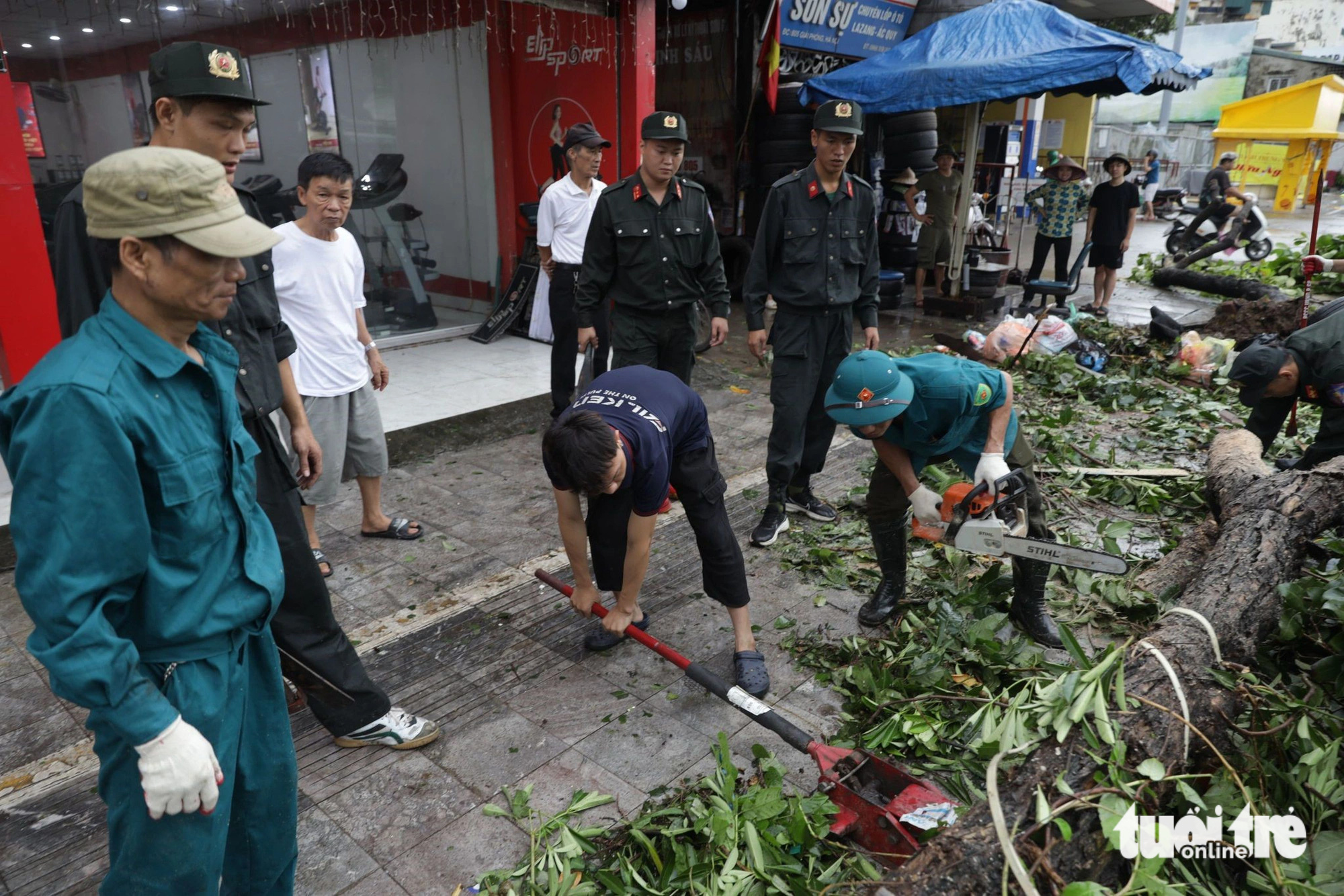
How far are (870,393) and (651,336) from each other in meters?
1.93

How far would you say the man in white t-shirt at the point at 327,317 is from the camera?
3875 mm

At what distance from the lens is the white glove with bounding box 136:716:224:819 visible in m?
1.57

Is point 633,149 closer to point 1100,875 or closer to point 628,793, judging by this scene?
point 628,793

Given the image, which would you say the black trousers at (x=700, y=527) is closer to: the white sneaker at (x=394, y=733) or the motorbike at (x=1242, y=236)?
the white sneaker at (x=394, y=733)

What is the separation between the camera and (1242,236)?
45.6 feet

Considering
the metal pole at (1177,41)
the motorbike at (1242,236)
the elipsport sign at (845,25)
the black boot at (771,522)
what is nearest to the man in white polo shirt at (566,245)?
the black boot at (771,522)

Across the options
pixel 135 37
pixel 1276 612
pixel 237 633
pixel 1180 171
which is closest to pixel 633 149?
pixel 135 37

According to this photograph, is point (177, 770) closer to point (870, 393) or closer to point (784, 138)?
point (870, 393)

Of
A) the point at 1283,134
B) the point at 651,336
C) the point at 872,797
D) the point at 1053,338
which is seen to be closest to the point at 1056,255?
the point at 1053,338

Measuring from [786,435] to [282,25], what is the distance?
5.69m

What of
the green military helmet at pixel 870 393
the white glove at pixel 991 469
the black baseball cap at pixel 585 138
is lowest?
the white glove at pixel 991 469

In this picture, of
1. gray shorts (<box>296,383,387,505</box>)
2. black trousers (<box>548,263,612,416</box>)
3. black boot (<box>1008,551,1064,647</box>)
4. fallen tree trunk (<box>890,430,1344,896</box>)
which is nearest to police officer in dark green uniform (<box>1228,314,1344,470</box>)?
fallen tree trunk (<box>890,430,1344,896</box>)

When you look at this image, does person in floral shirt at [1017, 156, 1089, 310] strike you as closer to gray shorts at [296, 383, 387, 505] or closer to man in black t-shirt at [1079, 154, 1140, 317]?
man in black t-shirt at [1079, 154, 1140, 317]

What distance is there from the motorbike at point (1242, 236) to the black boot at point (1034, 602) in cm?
1274
